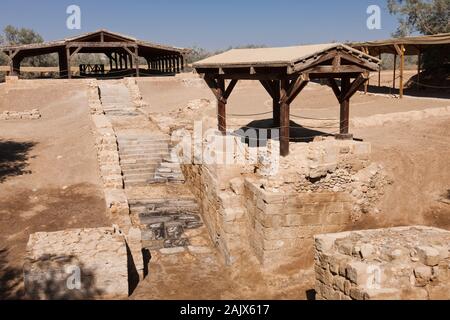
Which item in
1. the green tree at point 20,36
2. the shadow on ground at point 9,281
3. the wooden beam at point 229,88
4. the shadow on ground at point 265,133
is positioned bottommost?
A: the shadow on ground at point 9,281

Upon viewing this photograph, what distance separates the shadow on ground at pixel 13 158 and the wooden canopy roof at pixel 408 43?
1576cm

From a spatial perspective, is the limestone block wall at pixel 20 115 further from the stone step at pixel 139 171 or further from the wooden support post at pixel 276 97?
the wooden support post at pixel 276 97

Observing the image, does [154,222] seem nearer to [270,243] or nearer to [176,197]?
[176,197]

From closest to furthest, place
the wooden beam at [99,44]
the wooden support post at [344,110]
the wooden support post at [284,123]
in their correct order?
the wooden support post at [284,123] → the wooden support post at [344,110] → the wooden beam at [99,44]

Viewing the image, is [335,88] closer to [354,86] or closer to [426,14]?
[354,86]

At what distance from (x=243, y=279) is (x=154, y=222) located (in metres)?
3.31

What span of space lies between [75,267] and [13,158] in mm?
8072

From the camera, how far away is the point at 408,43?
1881cm

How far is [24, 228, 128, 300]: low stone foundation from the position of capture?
22.9ft

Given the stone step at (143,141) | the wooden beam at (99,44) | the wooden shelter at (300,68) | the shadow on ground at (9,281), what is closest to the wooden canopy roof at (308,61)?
the wooden shelter at (300,68)

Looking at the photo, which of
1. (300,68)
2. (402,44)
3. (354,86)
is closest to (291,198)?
(300,68)

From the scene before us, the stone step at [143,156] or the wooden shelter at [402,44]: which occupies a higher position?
the wooden shelter at [402,44]

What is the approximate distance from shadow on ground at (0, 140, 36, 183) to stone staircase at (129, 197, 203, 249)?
12.1 feet

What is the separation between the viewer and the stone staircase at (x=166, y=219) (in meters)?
10.2
